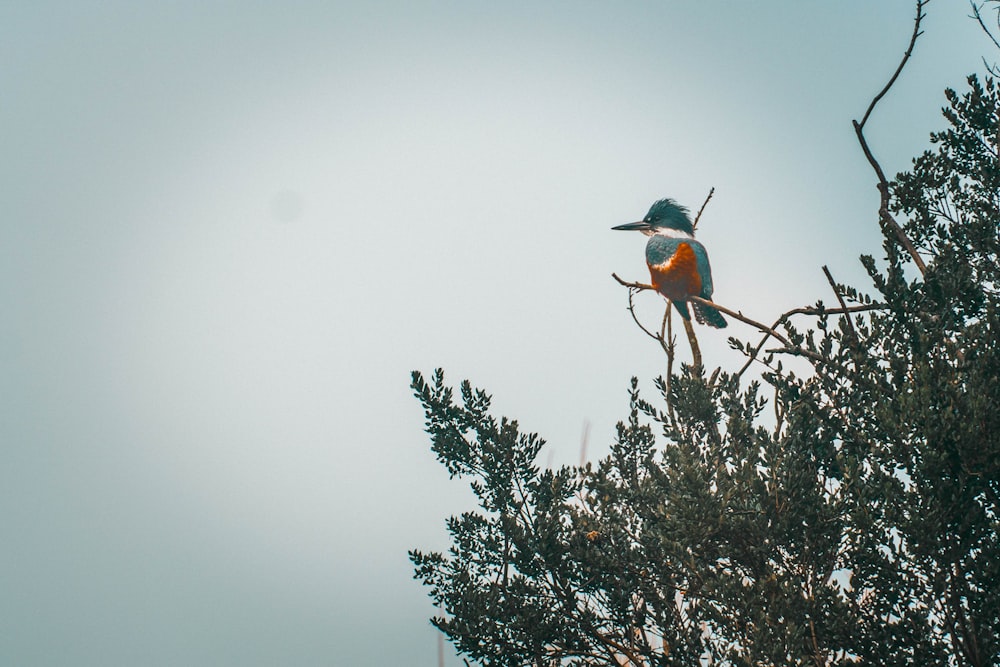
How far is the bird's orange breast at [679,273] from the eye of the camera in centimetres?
816

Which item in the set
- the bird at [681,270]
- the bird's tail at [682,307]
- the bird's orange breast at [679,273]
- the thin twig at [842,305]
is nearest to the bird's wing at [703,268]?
the bird at [681,270]

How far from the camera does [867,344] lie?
4.13 metres

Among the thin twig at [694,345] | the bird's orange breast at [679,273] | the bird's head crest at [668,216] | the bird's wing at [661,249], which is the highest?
the bird's head crest at [668,216]

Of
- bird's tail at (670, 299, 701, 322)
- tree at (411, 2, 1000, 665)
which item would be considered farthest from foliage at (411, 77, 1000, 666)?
bird's tail at (670, 299, 701, 322)

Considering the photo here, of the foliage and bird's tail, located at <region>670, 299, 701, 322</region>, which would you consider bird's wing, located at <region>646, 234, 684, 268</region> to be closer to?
bird's tail, located at <region>670, 299, 701, 322</region>

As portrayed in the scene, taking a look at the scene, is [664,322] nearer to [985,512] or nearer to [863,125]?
[863,125]

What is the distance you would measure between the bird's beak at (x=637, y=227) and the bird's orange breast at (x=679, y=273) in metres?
0.92

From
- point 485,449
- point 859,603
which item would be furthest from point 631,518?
point 859,603

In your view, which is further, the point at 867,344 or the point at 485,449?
the point at 485,449

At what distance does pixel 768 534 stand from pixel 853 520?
16.4 inches

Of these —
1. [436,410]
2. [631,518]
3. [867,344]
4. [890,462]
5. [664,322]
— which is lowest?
[890,462]

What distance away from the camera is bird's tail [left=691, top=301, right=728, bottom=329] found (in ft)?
27.1

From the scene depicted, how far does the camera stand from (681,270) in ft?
26.8

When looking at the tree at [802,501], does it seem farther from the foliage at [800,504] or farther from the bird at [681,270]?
the bird at [681,270]
